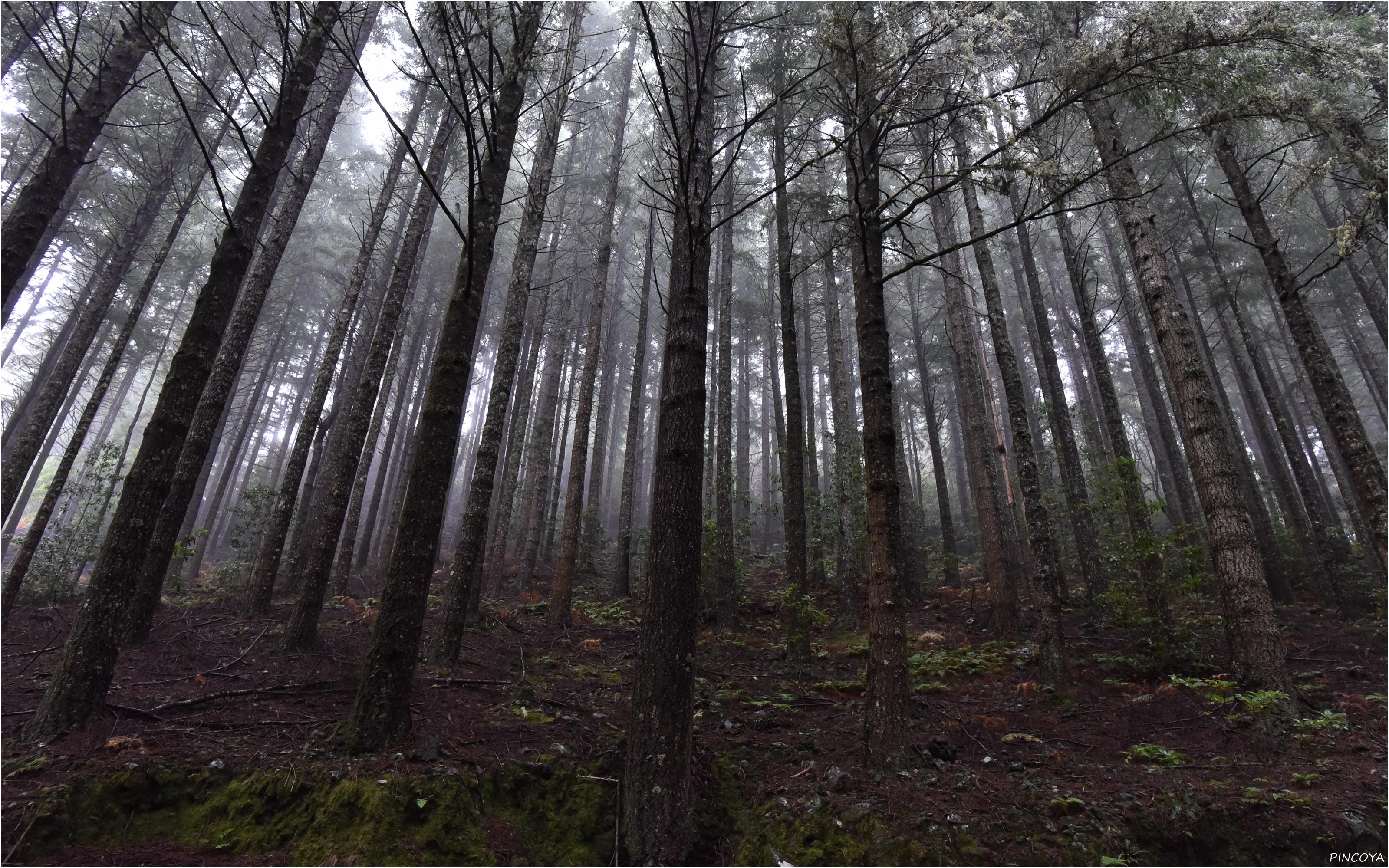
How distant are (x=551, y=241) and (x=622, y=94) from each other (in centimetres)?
456

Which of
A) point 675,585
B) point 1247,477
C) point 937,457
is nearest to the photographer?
point 675,585

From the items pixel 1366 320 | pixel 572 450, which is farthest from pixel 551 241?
pixel 1366 320

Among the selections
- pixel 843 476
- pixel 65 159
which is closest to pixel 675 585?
pixel 65 159

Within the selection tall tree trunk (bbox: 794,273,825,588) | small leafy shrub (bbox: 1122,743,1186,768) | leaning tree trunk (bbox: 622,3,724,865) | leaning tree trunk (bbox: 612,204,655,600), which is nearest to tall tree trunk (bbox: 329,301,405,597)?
leaning tree trunk (bbox: 612,204,655,600)

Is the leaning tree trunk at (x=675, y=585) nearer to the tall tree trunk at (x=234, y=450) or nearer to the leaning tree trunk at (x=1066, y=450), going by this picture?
the leaning tree trunk at (x=1066, y=450)

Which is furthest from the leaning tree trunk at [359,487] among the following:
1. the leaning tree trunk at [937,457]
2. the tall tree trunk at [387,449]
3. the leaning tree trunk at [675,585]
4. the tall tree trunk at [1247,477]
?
the tall tree trunk at [1247,477]

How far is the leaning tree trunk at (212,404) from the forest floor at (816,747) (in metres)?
0.57

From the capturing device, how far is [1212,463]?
5930mm

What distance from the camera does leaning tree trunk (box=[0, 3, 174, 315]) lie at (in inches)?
180

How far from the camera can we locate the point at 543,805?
398cm

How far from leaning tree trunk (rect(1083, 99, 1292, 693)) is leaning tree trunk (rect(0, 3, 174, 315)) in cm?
948

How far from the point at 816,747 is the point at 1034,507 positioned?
447cm

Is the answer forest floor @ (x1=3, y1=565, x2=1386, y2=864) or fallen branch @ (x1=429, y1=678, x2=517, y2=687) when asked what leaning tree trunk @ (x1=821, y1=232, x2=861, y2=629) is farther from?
fallen branch @ (x1=429, y1=678, x2=517, y2=687)

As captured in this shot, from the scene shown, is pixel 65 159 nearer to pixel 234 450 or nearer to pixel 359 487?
pixel 359 487
